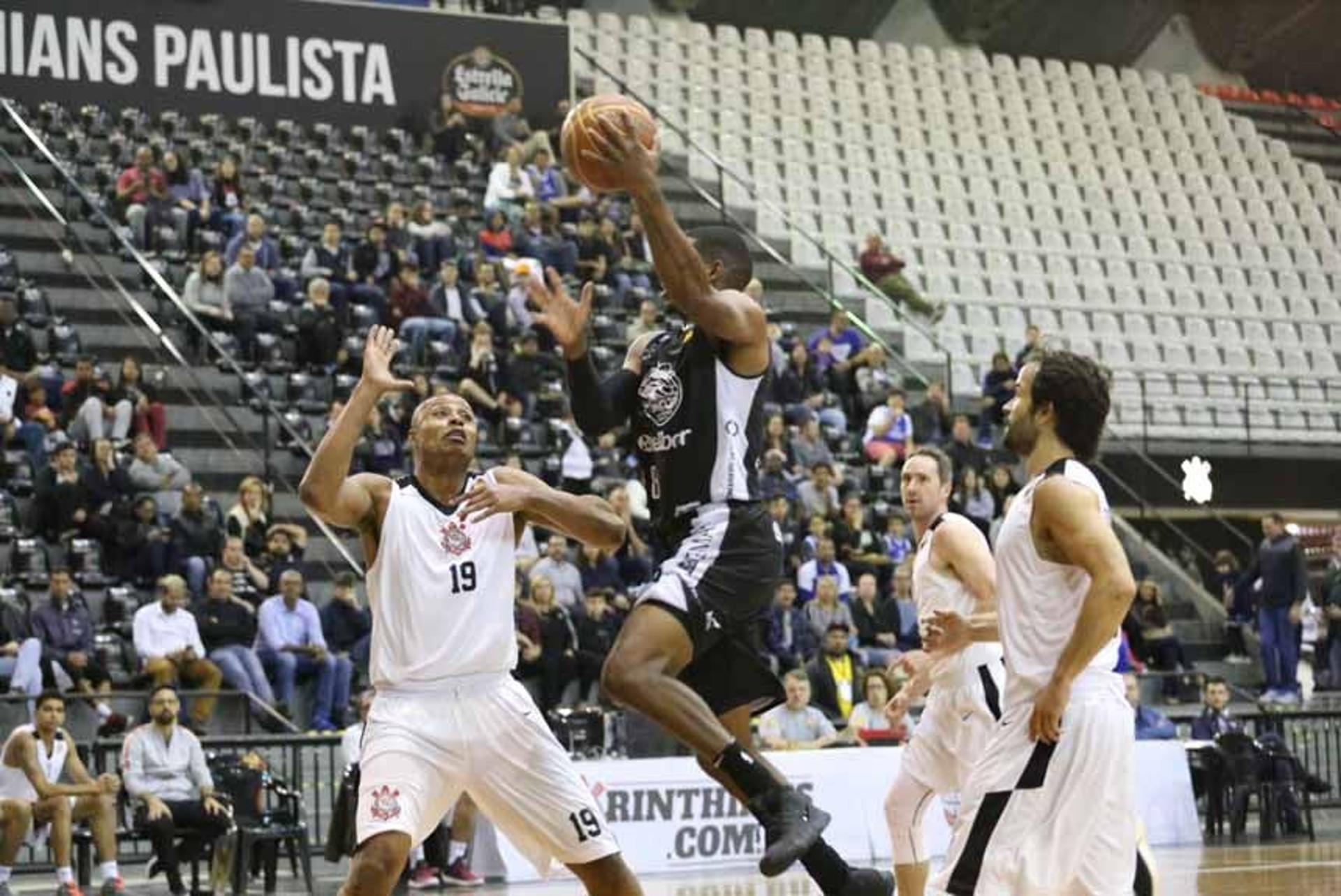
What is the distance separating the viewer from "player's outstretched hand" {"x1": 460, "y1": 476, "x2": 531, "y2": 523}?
7.03 m

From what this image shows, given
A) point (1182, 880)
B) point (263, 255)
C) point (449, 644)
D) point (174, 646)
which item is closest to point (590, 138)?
point (449, 644)

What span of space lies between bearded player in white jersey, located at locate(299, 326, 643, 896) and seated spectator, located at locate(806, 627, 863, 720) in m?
10.0

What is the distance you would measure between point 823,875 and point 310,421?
42.5ft

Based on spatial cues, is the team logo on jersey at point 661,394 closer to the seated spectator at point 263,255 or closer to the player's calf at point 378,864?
the player's calf at point 378,864

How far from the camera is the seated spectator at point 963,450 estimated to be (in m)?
21.2

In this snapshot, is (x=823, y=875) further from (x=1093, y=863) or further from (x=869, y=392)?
(x=869, y=392)

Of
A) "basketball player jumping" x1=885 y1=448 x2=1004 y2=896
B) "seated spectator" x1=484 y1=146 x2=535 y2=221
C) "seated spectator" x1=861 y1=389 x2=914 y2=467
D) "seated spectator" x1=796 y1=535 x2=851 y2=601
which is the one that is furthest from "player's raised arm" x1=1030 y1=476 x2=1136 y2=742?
"seated spectator" x1=484 y1=146 x2=535 y2=221

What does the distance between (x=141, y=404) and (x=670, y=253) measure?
11629mm

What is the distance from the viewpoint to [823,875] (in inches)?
283

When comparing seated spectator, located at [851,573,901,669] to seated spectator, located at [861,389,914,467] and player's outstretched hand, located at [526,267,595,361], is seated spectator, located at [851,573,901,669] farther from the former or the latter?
player's outstretched hand, located at [526,267,595,361]

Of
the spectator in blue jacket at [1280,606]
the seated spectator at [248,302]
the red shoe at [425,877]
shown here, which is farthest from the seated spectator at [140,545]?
the spectator in blue jacket at [1280,606]

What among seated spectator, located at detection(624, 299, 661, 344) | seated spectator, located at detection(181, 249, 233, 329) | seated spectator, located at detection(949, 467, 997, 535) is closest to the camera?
seated spectator, located at detection(949, 467, 997, 535)

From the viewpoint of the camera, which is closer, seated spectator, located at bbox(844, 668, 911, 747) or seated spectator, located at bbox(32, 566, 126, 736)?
seated spectator, located at bbox(32, 566, 126, 736)

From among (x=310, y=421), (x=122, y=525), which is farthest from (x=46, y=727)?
(x=310, y=421)
